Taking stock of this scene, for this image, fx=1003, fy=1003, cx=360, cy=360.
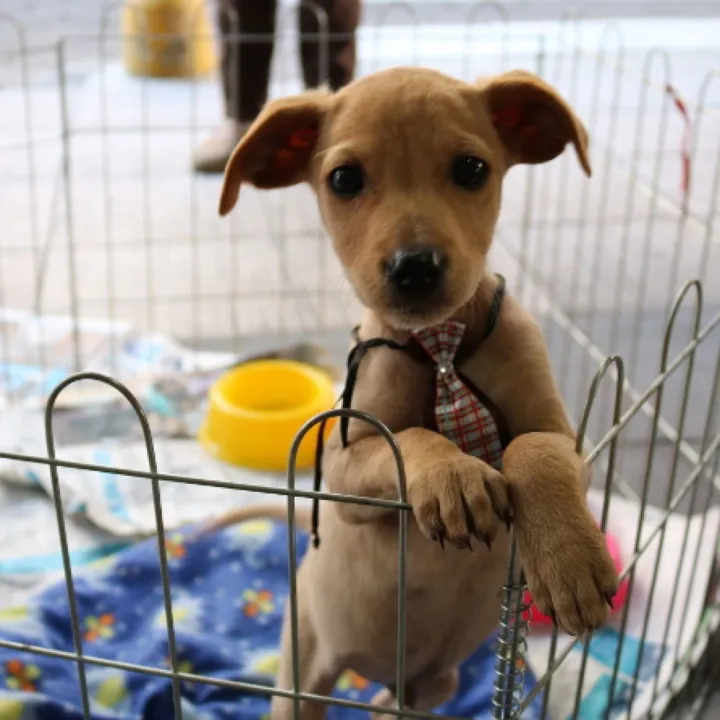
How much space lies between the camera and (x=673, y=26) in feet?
19.4

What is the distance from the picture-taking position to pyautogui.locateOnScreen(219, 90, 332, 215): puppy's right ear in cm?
105

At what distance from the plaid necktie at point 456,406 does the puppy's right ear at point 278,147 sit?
0.25m

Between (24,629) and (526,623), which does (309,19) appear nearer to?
(24,629)

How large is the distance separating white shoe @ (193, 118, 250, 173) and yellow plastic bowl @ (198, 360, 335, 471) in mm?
722

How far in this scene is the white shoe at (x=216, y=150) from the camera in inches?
103

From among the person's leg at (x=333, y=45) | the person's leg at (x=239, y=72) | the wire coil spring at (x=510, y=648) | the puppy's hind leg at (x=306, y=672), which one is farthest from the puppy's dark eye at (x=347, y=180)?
the person's leg at (x=239, y=72)

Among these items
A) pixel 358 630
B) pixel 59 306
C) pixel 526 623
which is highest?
pixel 526 623

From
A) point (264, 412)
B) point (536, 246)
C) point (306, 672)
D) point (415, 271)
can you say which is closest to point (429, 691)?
point (306, 672)

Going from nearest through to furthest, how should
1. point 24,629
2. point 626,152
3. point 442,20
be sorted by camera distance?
1. point 24,629
2. point 626,152
3. point 442,20

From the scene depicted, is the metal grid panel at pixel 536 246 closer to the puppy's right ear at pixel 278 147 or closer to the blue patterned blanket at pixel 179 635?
the blue patterned blanket at pixel 179 635

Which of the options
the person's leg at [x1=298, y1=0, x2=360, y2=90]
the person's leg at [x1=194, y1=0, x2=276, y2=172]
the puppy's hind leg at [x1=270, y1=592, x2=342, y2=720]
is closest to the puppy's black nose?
the puppy's hind leg at [x1=270, y1=592, x2=342, y2=720]

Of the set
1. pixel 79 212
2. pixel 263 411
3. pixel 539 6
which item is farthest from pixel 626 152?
pixel 539 6

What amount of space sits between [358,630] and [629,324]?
5.68 ft

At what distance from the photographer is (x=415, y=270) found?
0.89 meters
